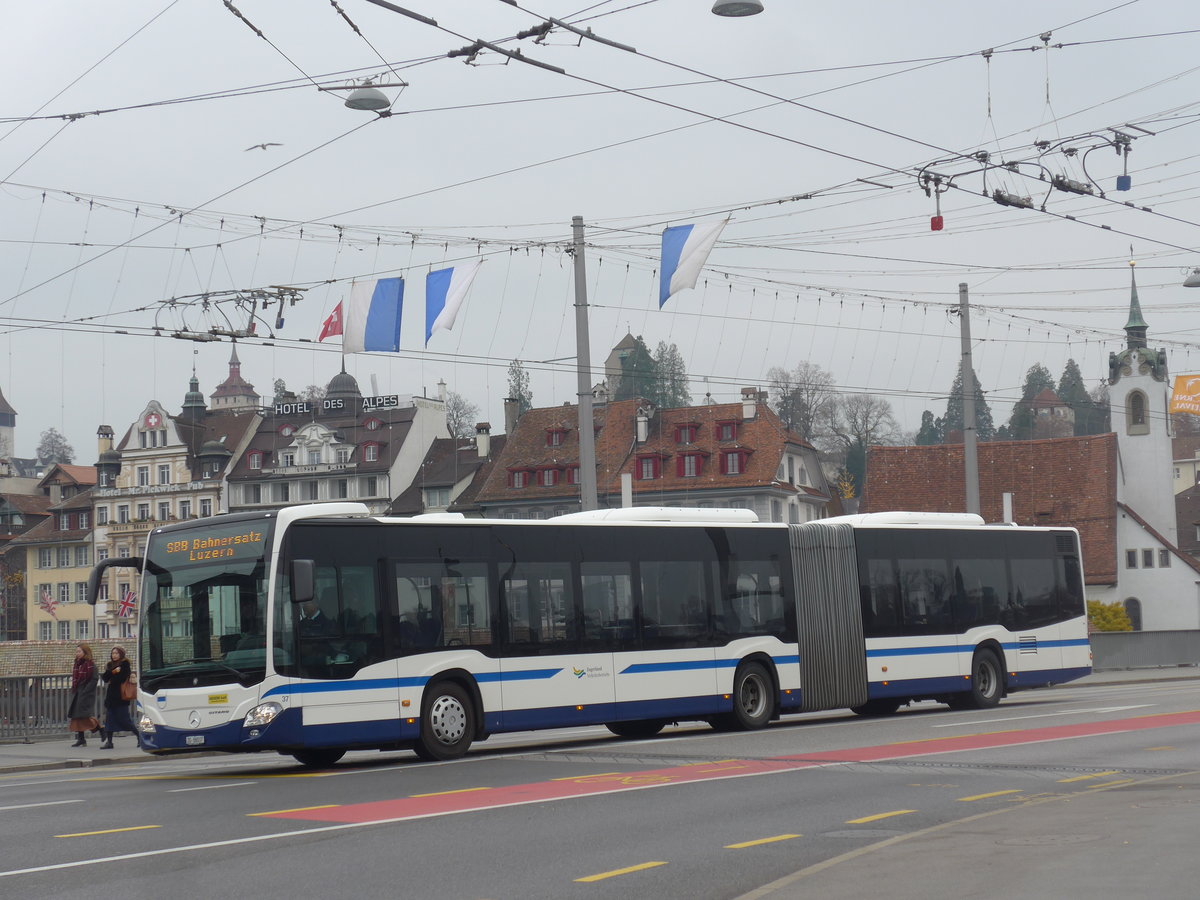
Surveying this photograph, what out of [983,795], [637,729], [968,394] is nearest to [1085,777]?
[983,795]

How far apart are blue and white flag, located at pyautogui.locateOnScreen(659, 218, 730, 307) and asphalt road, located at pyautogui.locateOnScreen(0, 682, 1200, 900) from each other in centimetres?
881

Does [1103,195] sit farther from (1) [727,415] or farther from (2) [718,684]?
(1) [727,415]

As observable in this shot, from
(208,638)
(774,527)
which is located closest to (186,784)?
(208,638)

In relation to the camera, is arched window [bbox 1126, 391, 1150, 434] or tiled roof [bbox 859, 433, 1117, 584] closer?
tiled roof [bbox 859, 433, 1117, 584]

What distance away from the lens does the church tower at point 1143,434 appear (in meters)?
83.4

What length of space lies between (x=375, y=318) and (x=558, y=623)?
8.38 metres

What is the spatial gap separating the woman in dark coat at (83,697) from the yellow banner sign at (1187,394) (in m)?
31.0

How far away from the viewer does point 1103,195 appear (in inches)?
949

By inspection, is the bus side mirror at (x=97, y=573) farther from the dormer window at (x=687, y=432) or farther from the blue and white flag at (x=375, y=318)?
the dormer window at (x=687, y=432)

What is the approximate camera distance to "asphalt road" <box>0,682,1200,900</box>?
374 inches

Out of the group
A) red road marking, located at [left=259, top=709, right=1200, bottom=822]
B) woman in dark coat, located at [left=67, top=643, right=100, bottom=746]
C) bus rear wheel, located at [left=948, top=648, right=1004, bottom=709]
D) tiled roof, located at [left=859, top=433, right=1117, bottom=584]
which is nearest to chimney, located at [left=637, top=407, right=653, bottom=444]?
tiled roof, located at [left=859, top=433, right=1117, bottom=584]

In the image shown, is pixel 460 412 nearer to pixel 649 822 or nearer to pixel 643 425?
pixel 643 425

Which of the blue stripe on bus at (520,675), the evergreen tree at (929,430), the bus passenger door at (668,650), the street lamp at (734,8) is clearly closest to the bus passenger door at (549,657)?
the blue stripe on bus at (520,675)

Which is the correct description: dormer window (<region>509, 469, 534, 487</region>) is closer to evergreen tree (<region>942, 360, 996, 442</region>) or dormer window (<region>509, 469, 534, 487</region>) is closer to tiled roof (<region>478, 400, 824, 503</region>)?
tiled roof (<region>478, 400, 824, 503</region>)
